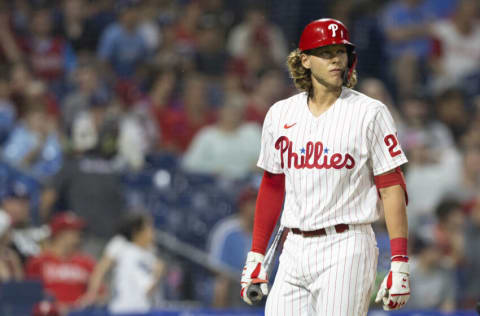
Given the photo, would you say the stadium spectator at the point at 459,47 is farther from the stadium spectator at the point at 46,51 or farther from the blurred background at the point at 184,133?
the stadium spectator at the point at 46,51

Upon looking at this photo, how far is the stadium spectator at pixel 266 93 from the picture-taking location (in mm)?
9938

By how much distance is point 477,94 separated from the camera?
35.1 feet

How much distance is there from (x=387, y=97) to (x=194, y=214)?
2.64 m

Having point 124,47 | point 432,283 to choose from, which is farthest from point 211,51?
point 432,283

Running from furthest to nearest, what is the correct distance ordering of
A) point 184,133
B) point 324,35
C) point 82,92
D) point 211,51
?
point 211,51, point 82,92, point 184,133, point 324,35

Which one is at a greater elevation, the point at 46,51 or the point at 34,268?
the point at 46,51

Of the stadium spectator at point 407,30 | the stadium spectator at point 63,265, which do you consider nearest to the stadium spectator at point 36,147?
the stadium spectator at point 63,265

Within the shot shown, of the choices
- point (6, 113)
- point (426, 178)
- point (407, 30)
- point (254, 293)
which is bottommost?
point (254, 293)

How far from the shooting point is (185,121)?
977cm

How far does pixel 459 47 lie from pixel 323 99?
24.7 feet

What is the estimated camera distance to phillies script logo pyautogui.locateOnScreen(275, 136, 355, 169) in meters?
3.87

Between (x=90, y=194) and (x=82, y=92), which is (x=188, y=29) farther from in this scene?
(x=90, y=194)

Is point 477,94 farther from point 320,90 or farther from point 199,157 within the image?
point 320,90

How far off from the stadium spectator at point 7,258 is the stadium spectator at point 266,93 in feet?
9.84
